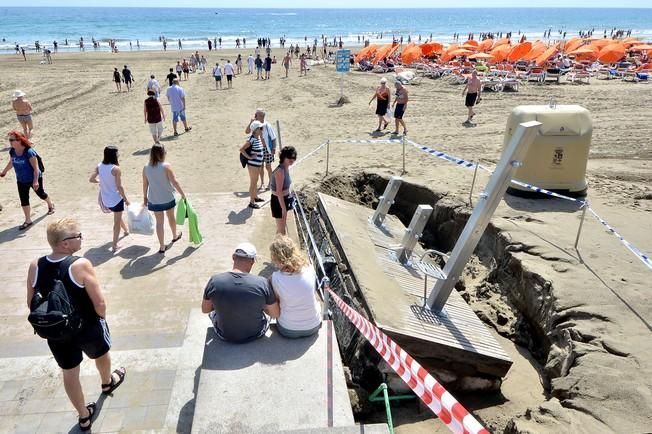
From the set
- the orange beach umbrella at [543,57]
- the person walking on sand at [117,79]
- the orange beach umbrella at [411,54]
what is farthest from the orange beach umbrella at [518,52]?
the person walking on sand at [117,79]

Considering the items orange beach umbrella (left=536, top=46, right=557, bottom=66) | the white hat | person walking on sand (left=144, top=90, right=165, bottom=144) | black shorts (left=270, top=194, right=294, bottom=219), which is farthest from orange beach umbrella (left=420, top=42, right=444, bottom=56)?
the white hat

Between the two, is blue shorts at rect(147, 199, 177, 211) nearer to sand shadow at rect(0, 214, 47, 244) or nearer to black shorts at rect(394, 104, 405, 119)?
sand shadow at rect(0, 214, 47, 244)

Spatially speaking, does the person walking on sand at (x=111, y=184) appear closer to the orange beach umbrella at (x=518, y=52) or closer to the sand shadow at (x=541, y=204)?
the sand shadow at (x=541, y=204)

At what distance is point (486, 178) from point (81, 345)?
860 centimetres

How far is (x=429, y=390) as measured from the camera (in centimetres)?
308

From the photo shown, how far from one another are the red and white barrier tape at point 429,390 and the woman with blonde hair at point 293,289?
1.54ft

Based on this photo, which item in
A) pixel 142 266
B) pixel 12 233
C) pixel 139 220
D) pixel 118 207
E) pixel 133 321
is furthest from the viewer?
pixel 12 233

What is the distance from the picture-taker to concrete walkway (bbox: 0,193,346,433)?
4.16 metres

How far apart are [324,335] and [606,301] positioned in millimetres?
3547

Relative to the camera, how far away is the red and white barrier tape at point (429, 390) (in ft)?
8.66

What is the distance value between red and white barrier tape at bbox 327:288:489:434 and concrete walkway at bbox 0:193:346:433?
0.82m

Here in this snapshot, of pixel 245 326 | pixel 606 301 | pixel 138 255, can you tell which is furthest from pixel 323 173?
pixel 245 326

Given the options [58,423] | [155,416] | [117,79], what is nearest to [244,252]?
[155,416]

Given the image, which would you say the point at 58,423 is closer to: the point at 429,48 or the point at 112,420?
the point at 112,420
